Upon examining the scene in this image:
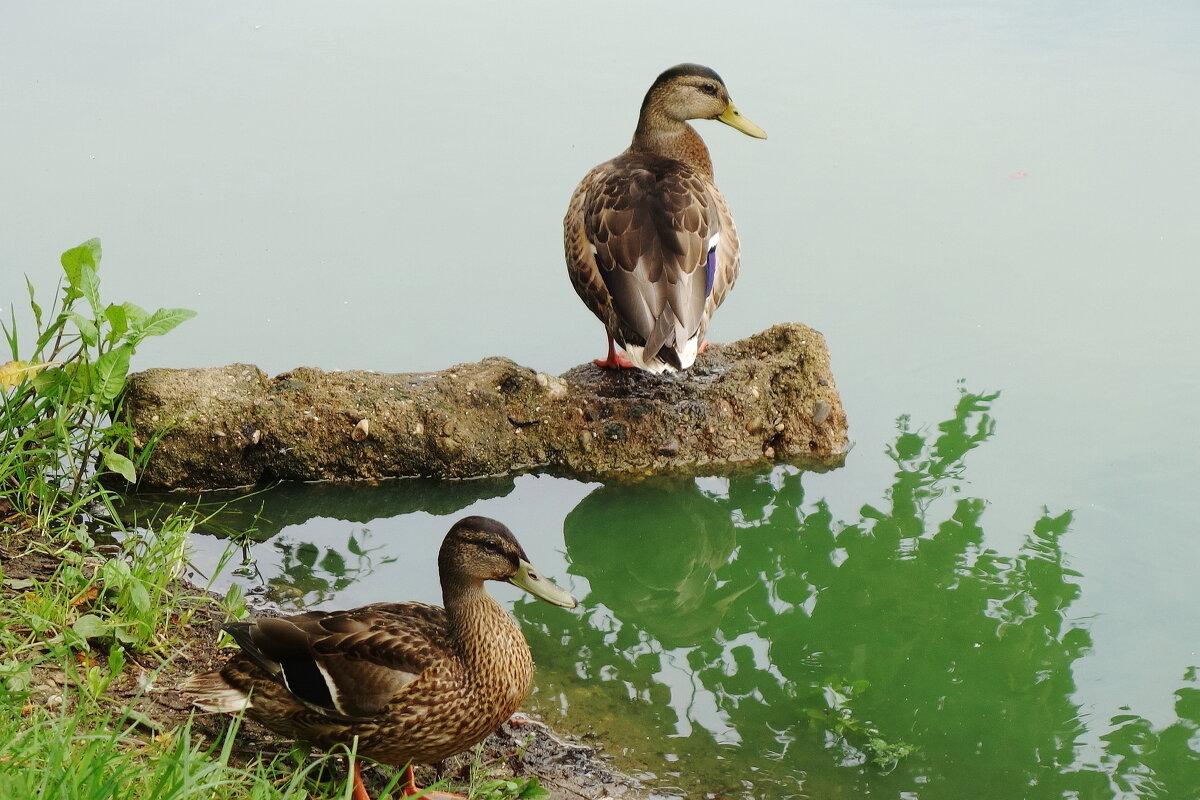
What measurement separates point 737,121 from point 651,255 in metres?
1.43

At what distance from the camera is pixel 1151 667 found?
3.50m

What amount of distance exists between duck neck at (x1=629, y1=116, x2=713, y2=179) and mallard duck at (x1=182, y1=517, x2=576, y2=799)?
262cm

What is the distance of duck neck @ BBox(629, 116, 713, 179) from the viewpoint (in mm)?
5156

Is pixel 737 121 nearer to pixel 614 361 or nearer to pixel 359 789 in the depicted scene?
pixel 614 361

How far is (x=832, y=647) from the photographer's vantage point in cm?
355

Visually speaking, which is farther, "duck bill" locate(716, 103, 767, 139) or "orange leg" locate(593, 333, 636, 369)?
"duck bill" locate(716, 103, 767, 139)

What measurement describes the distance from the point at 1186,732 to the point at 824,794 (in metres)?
1.01

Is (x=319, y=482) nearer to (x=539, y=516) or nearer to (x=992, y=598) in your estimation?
(x=539, y=516)

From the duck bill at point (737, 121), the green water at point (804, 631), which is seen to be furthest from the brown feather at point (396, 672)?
the duck bill at point (737, 121)

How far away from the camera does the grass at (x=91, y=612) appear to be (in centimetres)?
228

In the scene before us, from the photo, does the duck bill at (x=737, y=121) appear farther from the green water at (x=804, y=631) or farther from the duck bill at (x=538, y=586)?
the duck bill at (x=538, y=586)

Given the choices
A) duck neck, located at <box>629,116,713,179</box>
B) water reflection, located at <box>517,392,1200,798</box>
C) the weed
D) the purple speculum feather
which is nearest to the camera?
water reflection, located at <box>517,392,1200,798</box>

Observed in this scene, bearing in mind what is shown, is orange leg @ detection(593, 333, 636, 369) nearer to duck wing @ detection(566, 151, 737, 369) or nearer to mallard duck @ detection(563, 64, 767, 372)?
mallard duck @ detection(563, 64, 767, 372)

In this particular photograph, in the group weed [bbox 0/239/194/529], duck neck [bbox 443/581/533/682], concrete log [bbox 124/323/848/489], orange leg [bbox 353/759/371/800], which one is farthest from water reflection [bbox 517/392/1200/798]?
weed [bbox 0/239/194/529]
